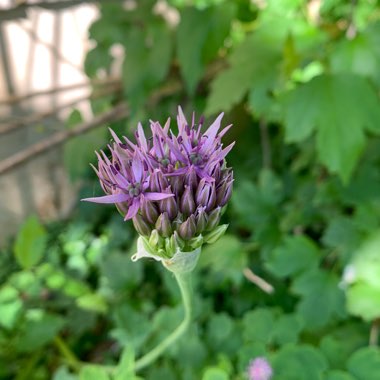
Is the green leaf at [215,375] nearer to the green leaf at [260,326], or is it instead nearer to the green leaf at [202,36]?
the green leaf at [260,326]

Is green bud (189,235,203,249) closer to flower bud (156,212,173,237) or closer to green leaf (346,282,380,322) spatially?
flower bud (156,212,173,237)

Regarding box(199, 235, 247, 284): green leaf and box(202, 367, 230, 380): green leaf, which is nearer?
box(202, 367, 230, 380): green leaf

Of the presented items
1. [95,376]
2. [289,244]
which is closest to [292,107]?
[289,244]

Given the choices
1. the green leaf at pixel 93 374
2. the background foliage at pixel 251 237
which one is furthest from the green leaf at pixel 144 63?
the green leaf at pixel 93 374

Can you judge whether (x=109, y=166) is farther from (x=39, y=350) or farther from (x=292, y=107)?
(x=39, y=350)

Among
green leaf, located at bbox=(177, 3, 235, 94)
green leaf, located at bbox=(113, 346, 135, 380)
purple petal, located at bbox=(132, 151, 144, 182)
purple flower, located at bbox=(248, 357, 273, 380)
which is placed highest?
purple petal, located at bbox=(132, 151, 144, 182)

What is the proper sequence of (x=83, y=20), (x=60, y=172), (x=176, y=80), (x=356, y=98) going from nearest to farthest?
(x=356, y=98) < (x=176, y=80) < (x=83, y=20) < (x=60, y=172)

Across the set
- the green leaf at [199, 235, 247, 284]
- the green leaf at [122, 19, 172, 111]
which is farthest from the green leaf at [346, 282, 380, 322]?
the green leaf at [122, 19, 172, 111]
